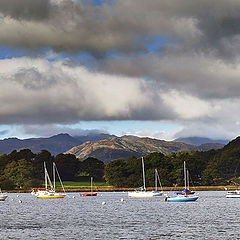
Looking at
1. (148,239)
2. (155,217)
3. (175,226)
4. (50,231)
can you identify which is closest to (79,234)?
(50,231)

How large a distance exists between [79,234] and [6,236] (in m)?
11.8

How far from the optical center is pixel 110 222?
101 m

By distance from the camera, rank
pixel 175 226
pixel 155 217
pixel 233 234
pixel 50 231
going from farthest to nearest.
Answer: pixel 155 217, pixel 175 226, pixel 50 231, pixel 233 234

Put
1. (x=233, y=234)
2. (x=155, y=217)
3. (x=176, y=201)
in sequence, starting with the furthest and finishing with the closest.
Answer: (x=176, y=201)
(x=155, y=217)
(x=233, y=234)

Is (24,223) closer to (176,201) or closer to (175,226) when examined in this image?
(175,226)

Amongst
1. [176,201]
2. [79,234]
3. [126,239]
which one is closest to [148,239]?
[126,239]

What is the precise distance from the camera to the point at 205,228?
88250mm

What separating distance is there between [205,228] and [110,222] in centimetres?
2170

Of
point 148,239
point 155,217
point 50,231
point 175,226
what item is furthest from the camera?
point 155,217

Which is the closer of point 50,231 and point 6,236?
point 6,236

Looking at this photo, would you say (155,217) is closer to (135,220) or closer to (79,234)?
(135,220)

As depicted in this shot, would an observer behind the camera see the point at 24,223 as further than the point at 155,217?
No

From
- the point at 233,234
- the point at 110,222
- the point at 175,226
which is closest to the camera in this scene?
the point at 233,234

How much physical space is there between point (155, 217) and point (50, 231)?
106 feet
